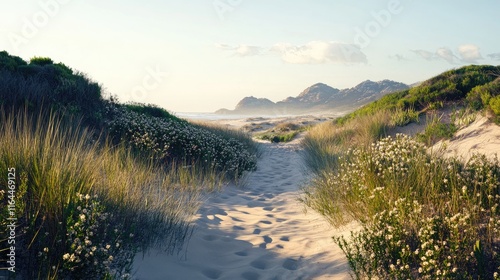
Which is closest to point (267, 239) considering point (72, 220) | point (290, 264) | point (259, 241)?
point (259, 241)

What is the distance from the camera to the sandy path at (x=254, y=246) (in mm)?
4668

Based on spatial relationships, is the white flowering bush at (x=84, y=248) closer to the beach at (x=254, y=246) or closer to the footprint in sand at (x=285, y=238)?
the beach at (x=254, y=246)

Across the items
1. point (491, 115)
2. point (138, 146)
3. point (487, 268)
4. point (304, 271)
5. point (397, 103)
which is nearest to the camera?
point (487, 268)

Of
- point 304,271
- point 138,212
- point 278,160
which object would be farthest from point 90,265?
point 278,160

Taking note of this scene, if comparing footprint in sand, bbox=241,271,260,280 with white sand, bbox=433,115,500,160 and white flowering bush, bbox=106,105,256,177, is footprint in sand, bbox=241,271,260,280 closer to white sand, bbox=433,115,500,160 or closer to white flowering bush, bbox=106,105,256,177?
white flowering bush, bbox=106,105,256,177

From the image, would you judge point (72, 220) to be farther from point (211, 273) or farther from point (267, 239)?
point (267, 239)

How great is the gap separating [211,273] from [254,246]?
1.11 meters

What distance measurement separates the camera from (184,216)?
20.2 ft

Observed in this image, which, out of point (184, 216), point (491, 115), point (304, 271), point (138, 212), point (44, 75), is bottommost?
point (304, 271)

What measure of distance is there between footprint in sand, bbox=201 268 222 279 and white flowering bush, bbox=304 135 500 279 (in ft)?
5.30

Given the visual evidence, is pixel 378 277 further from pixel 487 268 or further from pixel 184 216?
pixel 184 216

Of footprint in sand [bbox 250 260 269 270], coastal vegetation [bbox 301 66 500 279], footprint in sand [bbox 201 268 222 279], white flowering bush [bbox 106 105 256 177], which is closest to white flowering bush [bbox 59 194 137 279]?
footprint in sand [bbox 201 268 222 279]

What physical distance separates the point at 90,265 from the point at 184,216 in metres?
2.81

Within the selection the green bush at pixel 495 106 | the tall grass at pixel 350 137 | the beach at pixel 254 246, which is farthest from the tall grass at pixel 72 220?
the green bush at pixel 495 106
